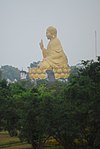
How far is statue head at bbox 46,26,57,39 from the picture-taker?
74.1 metres

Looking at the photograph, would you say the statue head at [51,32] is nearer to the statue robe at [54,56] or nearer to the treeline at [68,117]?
the statue robe at [54,56]

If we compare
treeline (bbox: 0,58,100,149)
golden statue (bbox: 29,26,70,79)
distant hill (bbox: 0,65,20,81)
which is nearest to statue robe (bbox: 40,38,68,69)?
golden statue (bbox: 29,26,70,79)

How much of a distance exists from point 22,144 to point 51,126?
7580mm

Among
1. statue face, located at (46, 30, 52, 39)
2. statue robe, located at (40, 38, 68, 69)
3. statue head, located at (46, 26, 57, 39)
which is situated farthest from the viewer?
statue face, located at (46, 30, 52, 39)

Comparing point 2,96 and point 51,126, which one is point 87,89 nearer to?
point 51,126

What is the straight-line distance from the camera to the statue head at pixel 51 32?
74.1m

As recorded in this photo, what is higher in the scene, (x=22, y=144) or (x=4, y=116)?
(x=4, y=116)

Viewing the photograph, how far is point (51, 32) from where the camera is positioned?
245 ft

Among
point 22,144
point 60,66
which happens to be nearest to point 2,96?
point 22,144

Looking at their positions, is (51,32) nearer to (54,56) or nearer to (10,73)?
(54,56)

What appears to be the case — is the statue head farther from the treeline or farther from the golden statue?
the treeline

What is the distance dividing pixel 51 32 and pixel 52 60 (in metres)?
5.66

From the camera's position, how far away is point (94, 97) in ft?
60.3

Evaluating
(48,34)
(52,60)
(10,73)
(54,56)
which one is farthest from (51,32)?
(10,73)
